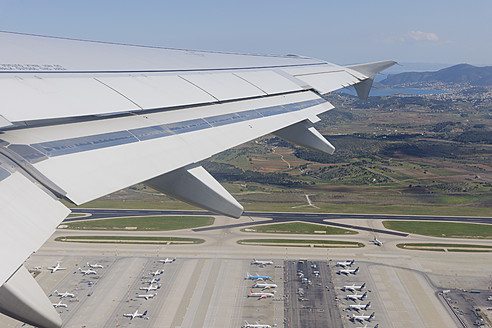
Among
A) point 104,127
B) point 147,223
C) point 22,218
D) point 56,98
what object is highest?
point 56,98

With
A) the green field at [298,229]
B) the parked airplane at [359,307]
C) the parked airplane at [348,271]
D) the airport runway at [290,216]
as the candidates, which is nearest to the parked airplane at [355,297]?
the parked airplane at [359,307]

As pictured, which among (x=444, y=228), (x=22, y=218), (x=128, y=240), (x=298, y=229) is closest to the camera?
(x=22, y=218)

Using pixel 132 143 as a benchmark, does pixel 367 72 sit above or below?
above

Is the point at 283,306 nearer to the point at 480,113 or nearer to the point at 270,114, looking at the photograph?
the point at 270,114

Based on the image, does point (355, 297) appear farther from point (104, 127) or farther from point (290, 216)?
point (104, 127)

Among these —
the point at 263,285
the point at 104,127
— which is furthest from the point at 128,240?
the point at 104,127

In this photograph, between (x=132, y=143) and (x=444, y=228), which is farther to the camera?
(x=444, y=228)

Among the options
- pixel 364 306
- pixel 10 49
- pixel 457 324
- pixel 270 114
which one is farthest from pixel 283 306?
pixel 10 49

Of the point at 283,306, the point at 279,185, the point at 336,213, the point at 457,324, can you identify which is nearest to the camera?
the point at 457,324
